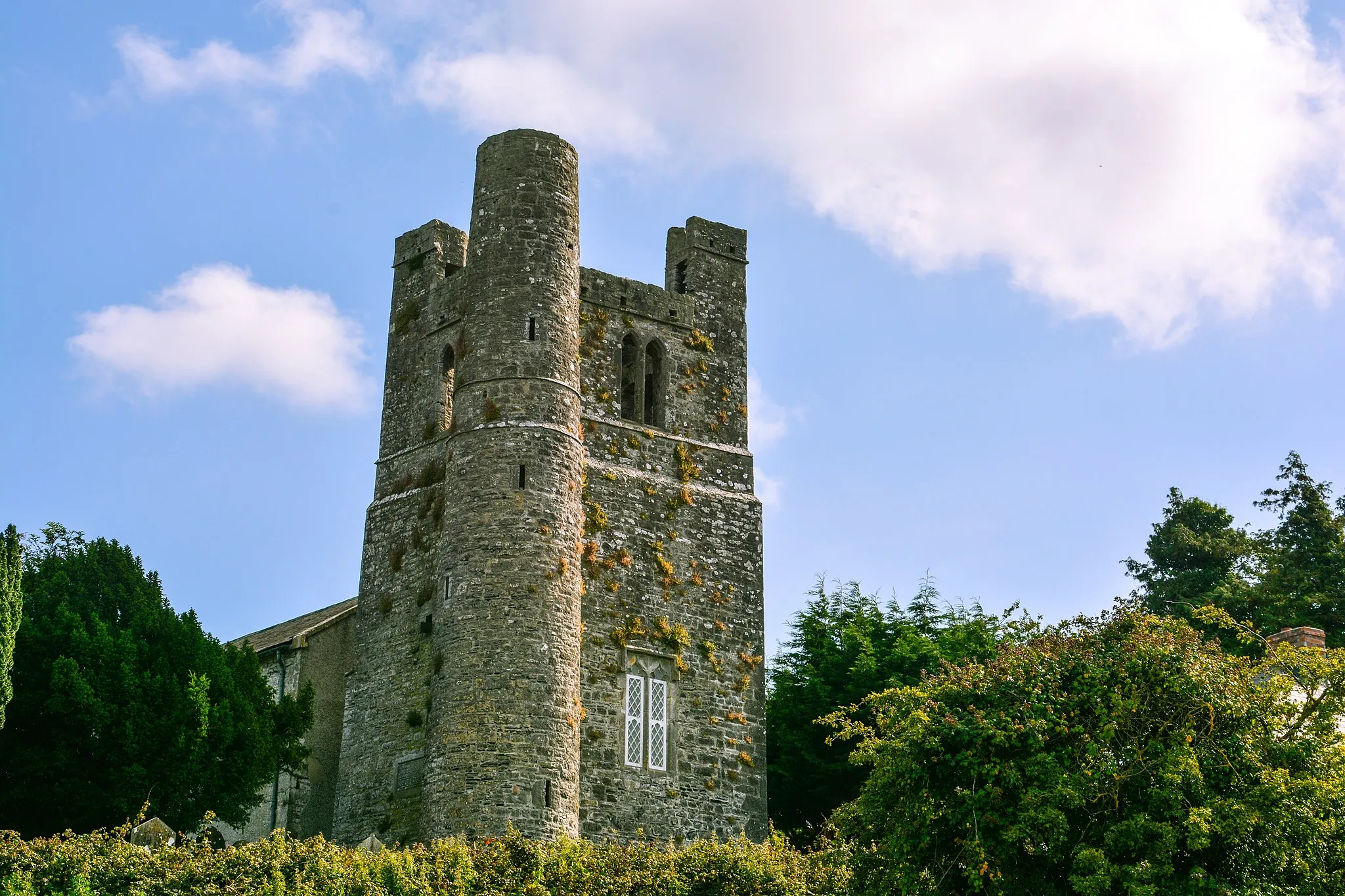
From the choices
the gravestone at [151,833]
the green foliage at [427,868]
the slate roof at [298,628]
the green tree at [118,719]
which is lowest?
the green foliage at [427,868]

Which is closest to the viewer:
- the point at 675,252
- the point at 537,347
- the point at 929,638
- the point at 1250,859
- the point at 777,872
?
the point at 1250,859

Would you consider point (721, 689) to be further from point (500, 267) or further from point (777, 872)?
point (500, 267)

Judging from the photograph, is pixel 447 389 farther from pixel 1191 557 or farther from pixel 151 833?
pixel 1191 557

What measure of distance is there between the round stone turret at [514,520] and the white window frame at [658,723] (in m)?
2.45

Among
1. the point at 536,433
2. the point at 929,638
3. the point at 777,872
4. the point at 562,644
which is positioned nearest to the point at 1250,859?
the point at 777,872

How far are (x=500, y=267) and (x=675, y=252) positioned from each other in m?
6.16

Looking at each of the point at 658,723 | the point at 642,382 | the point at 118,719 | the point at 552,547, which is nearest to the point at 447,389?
the point at 642,382

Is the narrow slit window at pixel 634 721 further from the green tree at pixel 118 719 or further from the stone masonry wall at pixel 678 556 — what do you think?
the green tree at pixel 118 719

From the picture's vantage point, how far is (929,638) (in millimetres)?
39000

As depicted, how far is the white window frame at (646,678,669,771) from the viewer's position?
30.6 meters

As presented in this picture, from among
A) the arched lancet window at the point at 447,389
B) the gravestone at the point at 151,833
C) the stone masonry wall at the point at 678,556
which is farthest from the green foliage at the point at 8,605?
the stone masonry wall at the point at 678,556

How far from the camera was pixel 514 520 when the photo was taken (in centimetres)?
2911

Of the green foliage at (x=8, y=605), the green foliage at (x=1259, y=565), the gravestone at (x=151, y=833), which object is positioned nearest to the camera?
the gravestone at (x=151, y=833)

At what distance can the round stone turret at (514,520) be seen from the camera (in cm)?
2727
